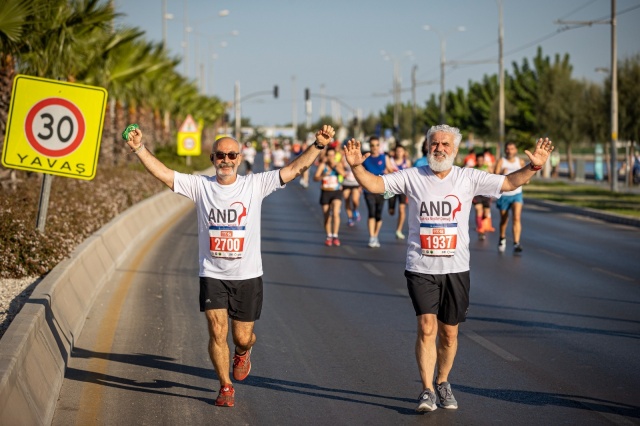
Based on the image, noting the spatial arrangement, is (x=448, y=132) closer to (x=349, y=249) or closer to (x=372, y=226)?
(x=349, y=249)

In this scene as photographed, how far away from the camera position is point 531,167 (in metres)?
7.79

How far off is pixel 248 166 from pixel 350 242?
82.6ft

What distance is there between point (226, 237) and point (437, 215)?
4.69 feet

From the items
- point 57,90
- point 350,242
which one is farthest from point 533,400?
point 350,242

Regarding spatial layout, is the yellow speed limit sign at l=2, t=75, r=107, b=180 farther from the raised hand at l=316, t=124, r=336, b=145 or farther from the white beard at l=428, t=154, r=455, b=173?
the white beard at l=428, t=154, r=455, b=173

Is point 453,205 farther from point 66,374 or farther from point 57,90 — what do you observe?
point 57,90

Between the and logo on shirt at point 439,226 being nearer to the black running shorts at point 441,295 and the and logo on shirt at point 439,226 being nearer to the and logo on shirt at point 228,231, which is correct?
the black running shorts at point 441,295

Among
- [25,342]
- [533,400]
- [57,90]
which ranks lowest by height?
[533,400]

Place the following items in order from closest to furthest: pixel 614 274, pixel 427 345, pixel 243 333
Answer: pixel 427 345
pixel 243 333
pixel 614 274

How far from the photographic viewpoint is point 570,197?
123ft

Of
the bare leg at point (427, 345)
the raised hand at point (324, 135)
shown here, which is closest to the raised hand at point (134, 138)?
the raised hand at point (324, 135)

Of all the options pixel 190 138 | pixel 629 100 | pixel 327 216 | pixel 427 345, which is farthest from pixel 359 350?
pixel 629 100

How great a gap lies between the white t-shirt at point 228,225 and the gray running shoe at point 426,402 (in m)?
1.39

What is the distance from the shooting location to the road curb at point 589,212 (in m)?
26.8
